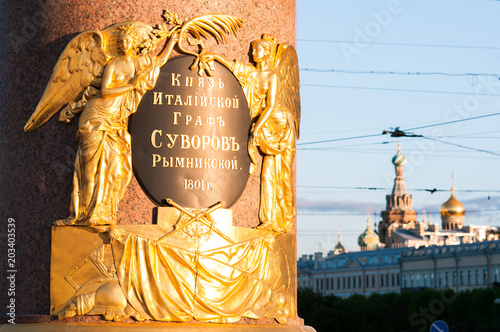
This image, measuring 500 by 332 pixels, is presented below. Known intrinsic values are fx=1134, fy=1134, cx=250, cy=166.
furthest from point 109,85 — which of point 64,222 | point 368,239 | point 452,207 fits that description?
point 368,239

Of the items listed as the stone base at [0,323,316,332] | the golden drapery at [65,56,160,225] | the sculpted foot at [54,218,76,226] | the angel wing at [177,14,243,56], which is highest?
the angel wing at [177,14,243,56]

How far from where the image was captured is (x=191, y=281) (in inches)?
274

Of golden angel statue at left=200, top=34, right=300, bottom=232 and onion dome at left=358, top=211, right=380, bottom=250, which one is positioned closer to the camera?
golden angel statue at left=200, top=34, right=300, bottom=232

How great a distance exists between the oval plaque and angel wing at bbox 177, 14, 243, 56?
171 millimetres

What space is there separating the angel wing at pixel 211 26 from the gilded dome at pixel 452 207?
145209 mm

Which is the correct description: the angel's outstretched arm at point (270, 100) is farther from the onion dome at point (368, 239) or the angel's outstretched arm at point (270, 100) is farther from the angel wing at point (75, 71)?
the onion dome at point (368, 239)

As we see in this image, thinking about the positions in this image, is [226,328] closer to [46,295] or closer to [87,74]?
[46,295]

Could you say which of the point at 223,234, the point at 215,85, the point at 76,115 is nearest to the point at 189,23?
the point at 215,85

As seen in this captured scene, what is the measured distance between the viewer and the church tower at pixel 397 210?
173 m

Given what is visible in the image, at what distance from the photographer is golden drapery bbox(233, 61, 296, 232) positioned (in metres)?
7.34

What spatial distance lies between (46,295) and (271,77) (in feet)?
6.60

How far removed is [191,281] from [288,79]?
1.59m

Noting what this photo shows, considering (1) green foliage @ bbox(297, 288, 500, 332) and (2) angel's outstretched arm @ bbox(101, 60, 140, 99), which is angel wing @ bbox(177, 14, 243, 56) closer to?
(2) angel's outstretched arm @ bbox(101, 60, 140, 99)

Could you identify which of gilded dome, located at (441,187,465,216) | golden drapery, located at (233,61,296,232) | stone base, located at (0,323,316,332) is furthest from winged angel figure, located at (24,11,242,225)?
gilded dome, located at (441,187,465,216)
